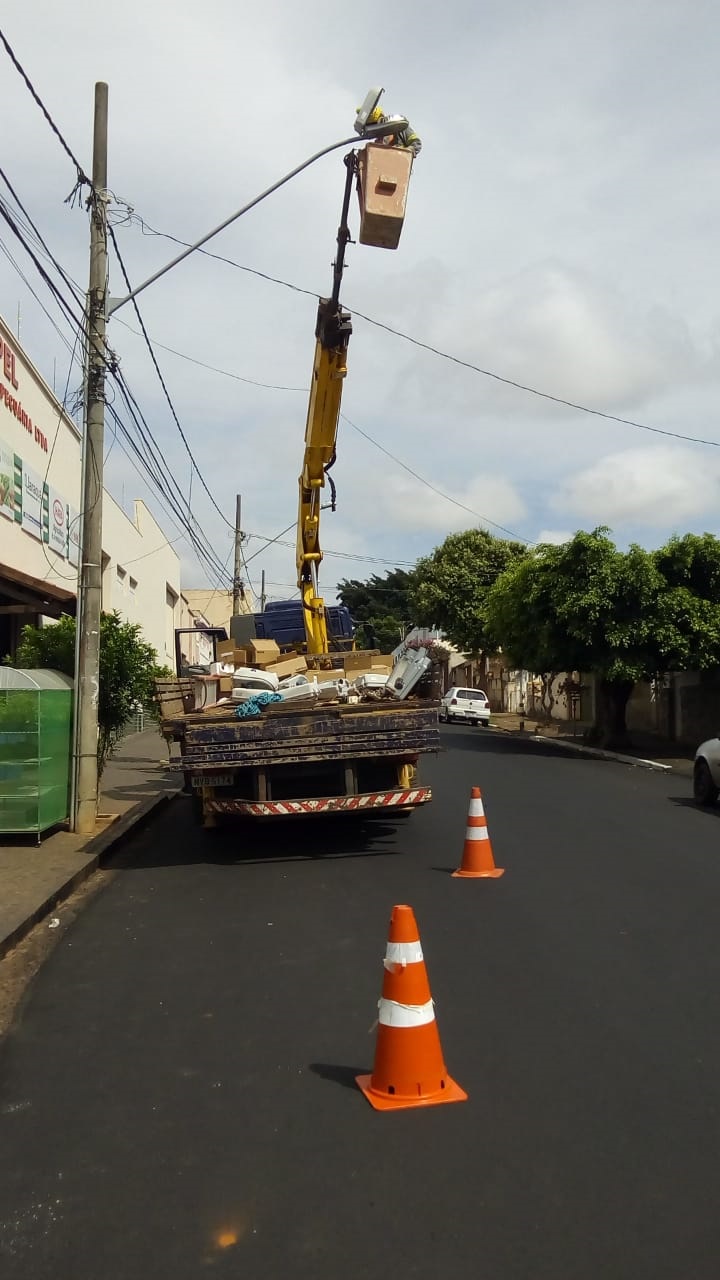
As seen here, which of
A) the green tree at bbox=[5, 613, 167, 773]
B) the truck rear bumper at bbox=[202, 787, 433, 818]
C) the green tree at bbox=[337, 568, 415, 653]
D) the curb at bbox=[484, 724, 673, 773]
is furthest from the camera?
the green tree at bbox=[337, 568, 415, 653]

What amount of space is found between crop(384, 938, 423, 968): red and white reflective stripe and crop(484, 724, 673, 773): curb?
1777 centimetres

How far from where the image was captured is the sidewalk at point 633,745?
23.5 metres

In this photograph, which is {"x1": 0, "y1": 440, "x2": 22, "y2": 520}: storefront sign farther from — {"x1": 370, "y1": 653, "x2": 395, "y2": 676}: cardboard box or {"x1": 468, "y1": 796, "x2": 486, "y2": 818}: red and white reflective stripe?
{"x1": 468, "y1": 796, "x2": 486, "y2": 818}: red and white reflective stripe

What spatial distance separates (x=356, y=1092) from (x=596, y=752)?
2270 centimetres

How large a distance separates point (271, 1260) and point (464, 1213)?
647 mm

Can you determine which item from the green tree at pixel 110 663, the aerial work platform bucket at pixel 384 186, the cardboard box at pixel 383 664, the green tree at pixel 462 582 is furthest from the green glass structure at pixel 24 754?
the green tree at pixel 462 582

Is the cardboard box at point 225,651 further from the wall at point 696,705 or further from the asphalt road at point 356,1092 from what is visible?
the wall at point 696,705

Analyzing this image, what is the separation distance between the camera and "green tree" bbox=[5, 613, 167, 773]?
12.9 meters

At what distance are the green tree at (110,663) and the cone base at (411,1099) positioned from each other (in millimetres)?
8940

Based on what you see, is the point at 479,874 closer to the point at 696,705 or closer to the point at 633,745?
the point at 633,745

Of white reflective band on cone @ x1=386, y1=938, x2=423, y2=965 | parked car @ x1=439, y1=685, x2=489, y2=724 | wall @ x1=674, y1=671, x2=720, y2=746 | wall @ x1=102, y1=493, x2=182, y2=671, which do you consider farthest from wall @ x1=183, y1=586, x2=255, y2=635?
white reflective band on cone @ x1=386, y1=938, x2=423, y2=965

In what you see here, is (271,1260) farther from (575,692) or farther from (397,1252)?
(575,692)

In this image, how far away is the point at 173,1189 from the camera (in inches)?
141

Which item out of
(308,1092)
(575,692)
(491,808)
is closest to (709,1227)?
(308,1092)
